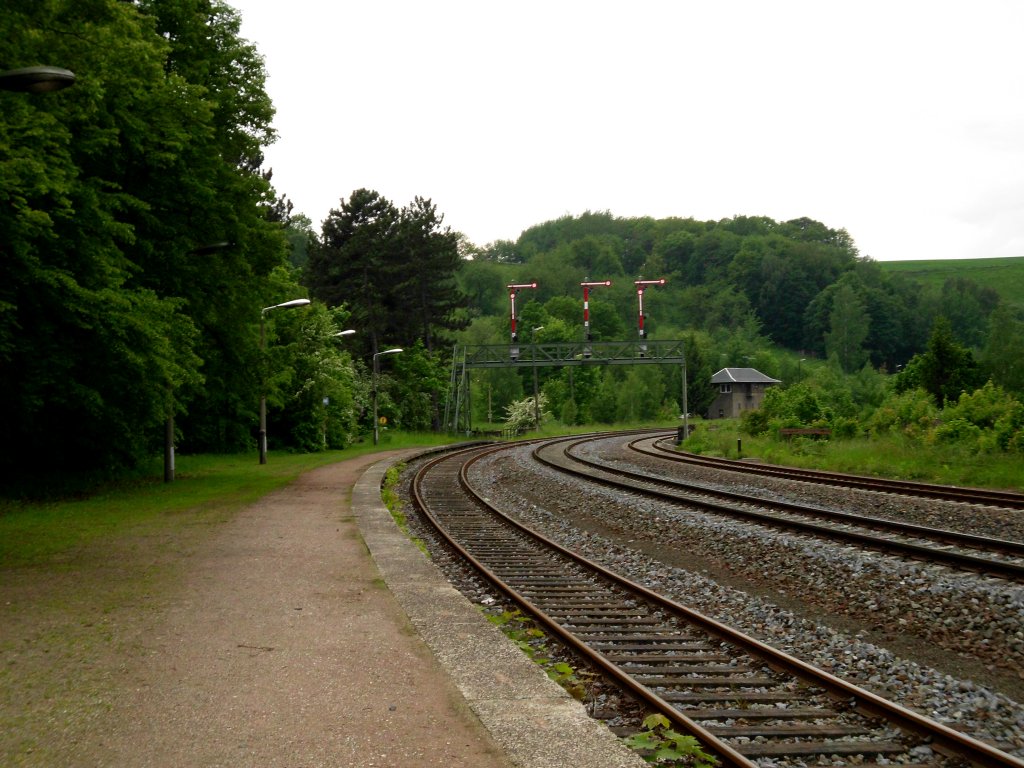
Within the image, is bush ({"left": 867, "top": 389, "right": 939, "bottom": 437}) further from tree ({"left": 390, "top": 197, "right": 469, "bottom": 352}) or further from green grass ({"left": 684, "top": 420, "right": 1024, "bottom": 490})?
tree ({"left": 390, "top": 197, "right": 469, "bottom": 352})

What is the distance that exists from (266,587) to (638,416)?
8378cm

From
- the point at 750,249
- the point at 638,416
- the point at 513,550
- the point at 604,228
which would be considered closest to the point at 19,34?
the point at 513,550

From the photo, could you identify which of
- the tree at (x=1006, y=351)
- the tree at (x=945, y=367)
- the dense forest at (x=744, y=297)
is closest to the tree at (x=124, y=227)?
the tree at (x=945, y=367)

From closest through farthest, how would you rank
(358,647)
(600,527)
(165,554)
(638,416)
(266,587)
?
(358,647), (266,587), (165,554), (600,527), (638,416)

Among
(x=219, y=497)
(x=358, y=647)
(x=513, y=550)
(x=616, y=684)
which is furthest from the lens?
(x=219, y=497)

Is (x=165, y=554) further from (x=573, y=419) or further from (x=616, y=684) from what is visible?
(x=573, y=419)

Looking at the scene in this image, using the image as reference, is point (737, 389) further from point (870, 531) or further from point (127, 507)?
point (870, 531)

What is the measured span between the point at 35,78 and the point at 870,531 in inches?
522

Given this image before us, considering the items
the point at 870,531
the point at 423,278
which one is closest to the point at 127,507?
the point at 870,531

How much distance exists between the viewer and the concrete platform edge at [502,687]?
5.70m

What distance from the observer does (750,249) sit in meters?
165

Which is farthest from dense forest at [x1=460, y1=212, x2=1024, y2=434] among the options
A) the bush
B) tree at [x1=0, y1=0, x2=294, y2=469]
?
tree at [x1=0, y1=0, x2=294, y2=469]

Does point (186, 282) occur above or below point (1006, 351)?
above

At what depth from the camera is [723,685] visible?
295 inches
